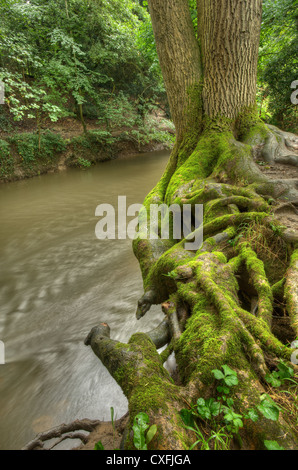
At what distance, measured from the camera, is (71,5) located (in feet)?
43.0

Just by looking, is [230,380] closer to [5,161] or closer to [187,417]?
[187,417]

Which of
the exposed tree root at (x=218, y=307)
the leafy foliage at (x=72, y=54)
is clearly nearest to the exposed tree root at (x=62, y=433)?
the exposed tree root at (x=218, y=307)

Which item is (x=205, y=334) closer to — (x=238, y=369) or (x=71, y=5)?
(x=238, y=369)

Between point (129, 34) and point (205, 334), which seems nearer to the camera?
point (205, 334)

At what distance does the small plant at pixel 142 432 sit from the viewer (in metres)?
1.07

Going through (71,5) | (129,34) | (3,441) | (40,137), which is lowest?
(3,441)

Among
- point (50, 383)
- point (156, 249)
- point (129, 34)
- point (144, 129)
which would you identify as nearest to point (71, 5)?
point (129, 34)

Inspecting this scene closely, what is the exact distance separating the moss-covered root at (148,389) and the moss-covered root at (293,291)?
0.90 m

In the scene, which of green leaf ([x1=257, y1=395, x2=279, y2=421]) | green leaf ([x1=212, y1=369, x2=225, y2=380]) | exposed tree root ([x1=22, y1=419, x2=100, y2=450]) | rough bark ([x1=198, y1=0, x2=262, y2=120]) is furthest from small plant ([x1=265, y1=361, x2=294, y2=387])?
rough bark ([x1=198, y1=0, x2=262, y2=120])

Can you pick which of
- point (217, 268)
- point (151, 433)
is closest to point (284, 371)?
point (151, 433)

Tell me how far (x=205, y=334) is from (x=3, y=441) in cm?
204

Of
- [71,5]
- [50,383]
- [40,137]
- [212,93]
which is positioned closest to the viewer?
[50,383]

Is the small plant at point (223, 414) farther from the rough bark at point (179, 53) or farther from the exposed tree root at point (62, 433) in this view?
the rough bark at point (179, 53)

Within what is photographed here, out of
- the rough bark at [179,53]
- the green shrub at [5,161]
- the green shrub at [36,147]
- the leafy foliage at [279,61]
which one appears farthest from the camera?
the green shrub at [36,147]
